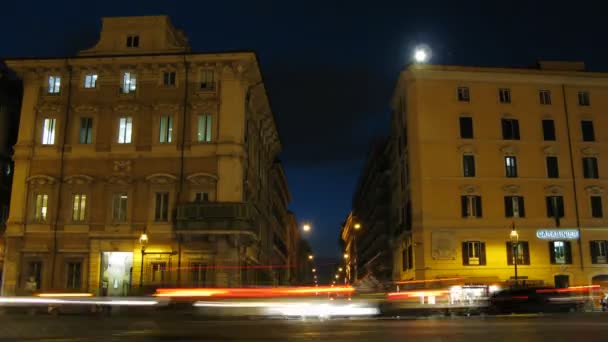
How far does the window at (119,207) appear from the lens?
40.2m

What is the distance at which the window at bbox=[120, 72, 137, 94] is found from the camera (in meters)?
42.0

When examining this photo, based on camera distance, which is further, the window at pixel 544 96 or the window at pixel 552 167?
the window at pixel 544 96

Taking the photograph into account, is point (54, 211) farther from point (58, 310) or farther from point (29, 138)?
point (58, 310)

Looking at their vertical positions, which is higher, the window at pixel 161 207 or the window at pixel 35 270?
the window at pixel 161 207

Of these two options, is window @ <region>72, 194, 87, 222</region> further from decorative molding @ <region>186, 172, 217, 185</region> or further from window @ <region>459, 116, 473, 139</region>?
window @ <region>459, 116, 473, 139</region>

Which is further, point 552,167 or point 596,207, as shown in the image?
point 552,167

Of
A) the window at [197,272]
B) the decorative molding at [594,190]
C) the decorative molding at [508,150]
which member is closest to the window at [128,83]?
the window at [197,272]

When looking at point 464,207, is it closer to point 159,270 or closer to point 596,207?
point 596,207

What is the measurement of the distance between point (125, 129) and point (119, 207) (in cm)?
512

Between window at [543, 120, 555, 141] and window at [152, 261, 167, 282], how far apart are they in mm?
30294

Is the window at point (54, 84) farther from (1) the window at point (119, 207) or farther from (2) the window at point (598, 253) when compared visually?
(2) the window at point (598, 253)

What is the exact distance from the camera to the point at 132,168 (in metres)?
40.7

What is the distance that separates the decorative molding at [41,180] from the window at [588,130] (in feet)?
128

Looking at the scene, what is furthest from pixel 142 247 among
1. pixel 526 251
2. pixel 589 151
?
pixel 589 151
